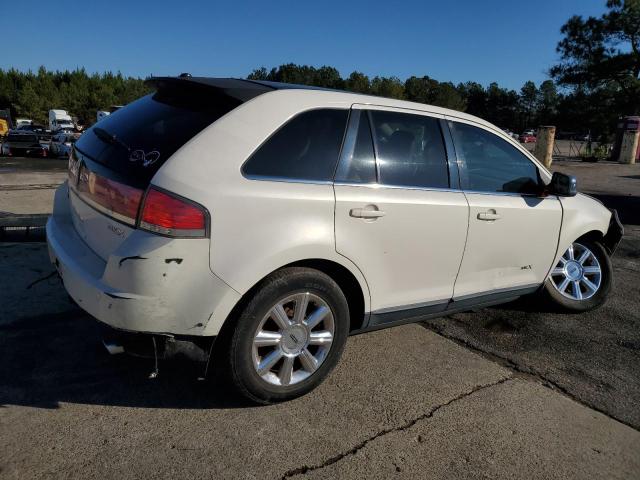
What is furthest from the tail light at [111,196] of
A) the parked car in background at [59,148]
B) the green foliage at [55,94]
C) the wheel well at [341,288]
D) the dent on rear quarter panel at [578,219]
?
the green foliage at [55,94]

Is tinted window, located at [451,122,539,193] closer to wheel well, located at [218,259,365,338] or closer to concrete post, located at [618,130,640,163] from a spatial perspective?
wheel well, located at [218,259,365,338]

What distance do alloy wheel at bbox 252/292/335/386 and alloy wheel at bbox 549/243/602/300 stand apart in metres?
2.48

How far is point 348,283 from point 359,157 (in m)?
0.76

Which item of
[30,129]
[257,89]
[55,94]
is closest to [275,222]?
[257,89]

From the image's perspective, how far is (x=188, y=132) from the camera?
271 centimetres

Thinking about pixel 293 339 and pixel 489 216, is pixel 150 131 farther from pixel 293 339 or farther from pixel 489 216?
pixel 489 216

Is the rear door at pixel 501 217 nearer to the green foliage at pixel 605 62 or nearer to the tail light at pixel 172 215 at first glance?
the tail light at pixel 172 215

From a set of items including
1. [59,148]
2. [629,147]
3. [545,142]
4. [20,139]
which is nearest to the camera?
[545,142]

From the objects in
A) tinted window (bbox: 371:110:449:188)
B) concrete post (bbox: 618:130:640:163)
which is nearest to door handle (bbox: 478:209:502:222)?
tinted window (bbox: 371:110:449:188)

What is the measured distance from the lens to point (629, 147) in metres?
24.3

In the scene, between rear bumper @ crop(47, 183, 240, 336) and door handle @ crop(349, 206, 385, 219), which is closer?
rear bumper @ crop(47, 183, 240, 336)

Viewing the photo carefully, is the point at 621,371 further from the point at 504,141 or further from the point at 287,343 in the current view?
the point at 287,343

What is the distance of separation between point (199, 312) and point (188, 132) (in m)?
0.94

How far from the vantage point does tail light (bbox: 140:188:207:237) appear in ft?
8.02
